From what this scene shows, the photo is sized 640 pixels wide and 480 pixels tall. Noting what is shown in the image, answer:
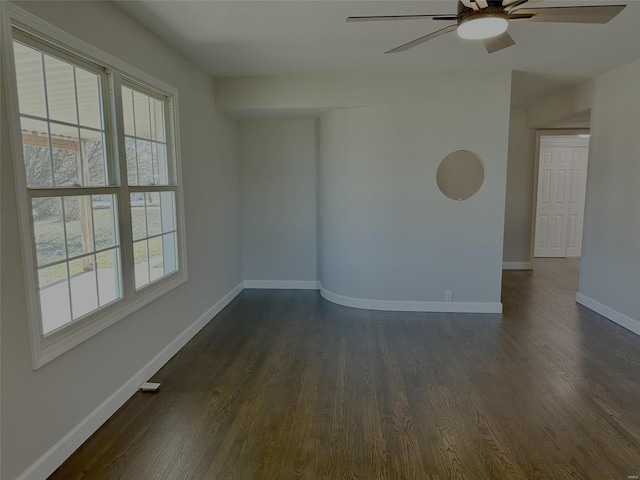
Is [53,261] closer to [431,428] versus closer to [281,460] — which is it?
[281,460]

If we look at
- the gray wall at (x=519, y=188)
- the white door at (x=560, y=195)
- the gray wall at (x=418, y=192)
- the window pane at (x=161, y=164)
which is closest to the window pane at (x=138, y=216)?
the window pane at (x=161, y=164)

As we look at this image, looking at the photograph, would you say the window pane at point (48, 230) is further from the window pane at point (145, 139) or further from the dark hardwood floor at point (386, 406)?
the dark hardwood floor at point (386, 406)

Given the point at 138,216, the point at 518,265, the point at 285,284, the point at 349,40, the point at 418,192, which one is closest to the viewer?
the point at 138,216

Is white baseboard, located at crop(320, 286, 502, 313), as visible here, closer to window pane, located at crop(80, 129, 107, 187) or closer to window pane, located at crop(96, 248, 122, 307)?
window pane, located at crop(96, 248, 122, 307)

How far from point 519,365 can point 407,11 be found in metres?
2.77

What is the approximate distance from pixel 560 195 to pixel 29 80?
27.2ft

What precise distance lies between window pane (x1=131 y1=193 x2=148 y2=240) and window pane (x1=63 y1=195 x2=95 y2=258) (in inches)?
18.4

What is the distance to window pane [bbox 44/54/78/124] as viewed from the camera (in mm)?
2074

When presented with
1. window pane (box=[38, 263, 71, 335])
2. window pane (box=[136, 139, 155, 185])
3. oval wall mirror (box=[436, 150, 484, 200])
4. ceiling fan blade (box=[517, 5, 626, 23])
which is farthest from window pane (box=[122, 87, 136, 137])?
oval wall mirror (box=[436, 150, 484, 200])

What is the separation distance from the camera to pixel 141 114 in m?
3.00

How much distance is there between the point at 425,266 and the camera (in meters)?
4.43

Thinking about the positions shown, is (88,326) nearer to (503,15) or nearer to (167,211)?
(167,211)

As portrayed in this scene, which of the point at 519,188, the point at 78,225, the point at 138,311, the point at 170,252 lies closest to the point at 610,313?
the point at 519,188

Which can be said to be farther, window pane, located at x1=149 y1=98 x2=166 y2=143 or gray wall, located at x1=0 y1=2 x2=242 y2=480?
window pane, located at x1=149 y1=98 x2=166 y2=143
